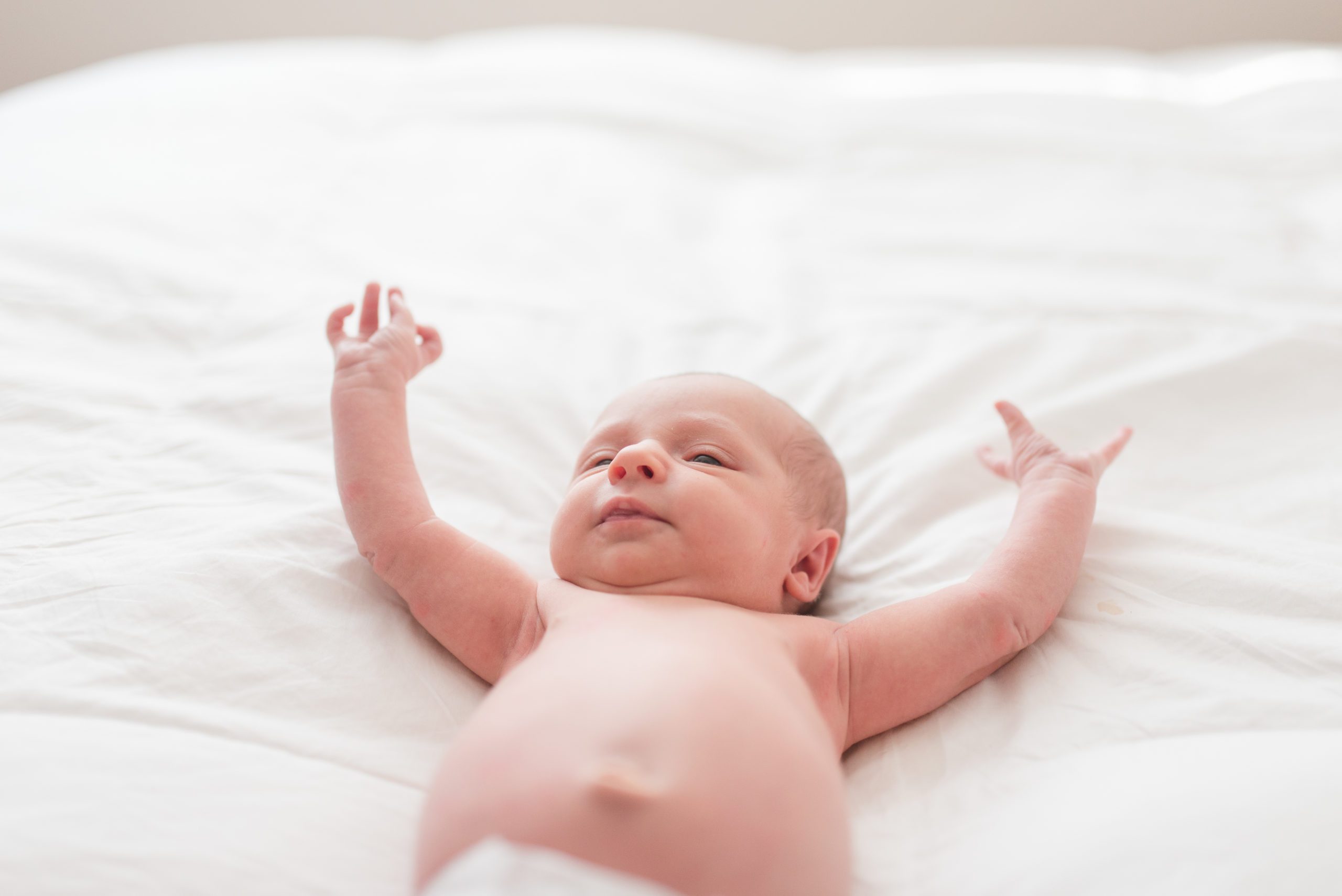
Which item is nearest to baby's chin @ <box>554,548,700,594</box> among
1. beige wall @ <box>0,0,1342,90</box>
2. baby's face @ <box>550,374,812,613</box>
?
baby's face @ <box>550,374,812,613</box>

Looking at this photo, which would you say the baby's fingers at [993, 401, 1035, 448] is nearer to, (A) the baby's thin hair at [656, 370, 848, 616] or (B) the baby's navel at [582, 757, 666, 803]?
(A) the baby's thin hair at [656, 370, 848, 616]

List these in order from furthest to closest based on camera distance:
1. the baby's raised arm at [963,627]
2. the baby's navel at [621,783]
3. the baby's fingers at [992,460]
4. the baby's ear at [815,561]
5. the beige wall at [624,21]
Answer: the beige wall at [624,21] < the baby's fingers at [992,460] < the baby's ear at [815,561] < the baby's raised arm at [963,627] < the baby's navel at [621,783]

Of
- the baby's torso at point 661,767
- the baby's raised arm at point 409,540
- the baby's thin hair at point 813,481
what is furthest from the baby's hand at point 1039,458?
the baby's raised arm at point 409,540

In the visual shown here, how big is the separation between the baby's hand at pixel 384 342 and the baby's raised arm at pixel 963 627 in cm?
47

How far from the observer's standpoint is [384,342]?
3.12 ft

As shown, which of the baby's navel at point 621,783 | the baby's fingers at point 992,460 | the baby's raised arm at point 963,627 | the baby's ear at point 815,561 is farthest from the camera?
the baby's fingers at point 992,460

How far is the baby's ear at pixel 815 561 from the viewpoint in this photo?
858mm

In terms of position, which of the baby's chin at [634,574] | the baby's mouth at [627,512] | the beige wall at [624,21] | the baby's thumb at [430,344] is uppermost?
the beige wall at [624,21]

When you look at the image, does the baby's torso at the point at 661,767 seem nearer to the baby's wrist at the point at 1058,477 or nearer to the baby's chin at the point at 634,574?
the baby's chin at the point at 634,574

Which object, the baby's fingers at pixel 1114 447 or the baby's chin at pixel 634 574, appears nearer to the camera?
the baby's chin at pixel 634 574

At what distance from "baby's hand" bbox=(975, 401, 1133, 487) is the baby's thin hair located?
156mm

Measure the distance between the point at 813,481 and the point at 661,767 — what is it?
347mm

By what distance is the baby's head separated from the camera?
2.57ft

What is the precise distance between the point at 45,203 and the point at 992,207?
4.07 ft
